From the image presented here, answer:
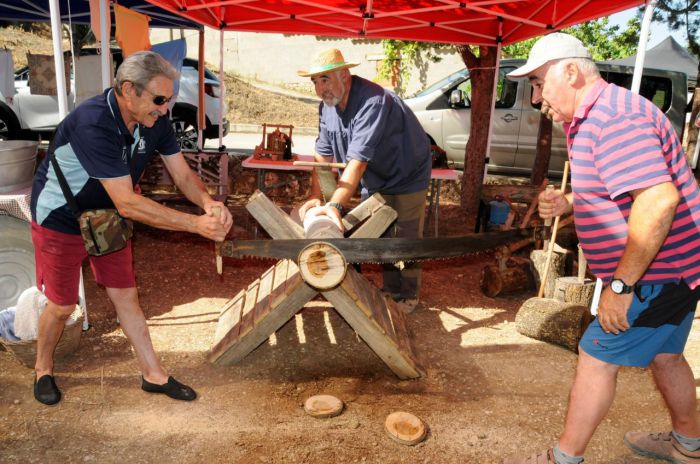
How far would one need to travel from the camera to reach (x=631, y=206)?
2.14 metres

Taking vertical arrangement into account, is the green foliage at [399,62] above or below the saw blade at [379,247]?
above

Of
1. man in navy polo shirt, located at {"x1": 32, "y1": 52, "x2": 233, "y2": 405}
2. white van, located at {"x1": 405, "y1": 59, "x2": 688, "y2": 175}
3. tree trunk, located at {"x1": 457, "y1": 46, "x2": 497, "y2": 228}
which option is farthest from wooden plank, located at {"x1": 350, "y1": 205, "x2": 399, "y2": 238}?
white van, located at {"x1": 405, "y1": 59, "x2": 688, "y2": 175}

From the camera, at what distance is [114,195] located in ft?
9.00

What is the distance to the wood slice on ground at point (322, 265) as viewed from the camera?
2.96m

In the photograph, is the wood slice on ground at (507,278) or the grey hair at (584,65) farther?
the wood slice on ground at (507,278)

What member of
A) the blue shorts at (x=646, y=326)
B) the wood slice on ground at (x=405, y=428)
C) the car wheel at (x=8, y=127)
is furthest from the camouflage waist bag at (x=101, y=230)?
the car wheel at (x=8, y=127)

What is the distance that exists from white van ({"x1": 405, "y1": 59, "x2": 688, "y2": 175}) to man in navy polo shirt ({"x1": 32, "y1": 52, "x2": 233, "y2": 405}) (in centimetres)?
778

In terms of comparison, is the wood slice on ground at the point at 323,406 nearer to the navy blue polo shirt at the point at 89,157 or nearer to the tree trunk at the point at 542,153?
the navy blue polo shirt at the point at 89,157

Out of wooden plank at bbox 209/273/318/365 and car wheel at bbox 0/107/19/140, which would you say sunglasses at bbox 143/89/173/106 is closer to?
wooden plank at bbox 209/273/318/365

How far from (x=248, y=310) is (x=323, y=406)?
0.95m

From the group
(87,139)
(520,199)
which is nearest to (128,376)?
(87,139)

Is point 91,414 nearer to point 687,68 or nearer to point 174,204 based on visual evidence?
point 174,204

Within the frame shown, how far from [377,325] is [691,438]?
171 centimetres

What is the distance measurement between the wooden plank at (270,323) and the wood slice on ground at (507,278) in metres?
2.61
